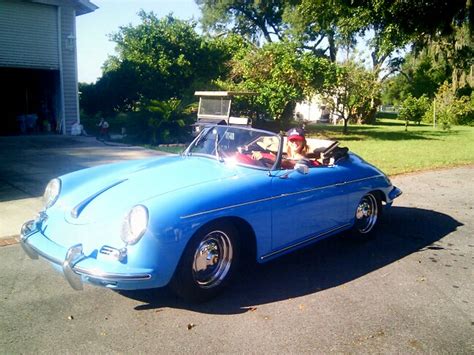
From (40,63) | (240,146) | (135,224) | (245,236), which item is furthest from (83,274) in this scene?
(40,63)

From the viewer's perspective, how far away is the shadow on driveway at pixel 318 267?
3420 mm

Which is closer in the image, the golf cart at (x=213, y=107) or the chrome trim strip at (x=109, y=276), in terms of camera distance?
the chrome trim strip at (x=109, y=276)

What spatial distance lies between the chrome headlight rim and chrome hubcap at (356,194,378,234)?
294cm

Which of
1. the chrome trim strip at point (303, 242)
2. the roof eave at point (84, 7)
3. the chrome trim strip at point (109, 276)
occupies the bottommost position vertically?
the chrome trim strip at point (303, 242)

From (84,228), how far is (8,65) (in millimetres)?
13680

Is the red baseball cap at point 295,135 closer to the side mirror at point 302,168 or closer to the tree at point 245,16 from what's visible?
the side mirror at point 302,168

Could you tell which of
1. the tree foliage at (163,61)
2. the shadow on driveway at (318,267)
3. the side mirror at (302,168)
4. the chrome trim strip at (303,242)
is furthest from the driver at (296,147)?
the tree foliage at (163,61)

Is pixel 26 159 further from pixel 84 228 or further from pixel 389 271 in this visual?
pixel 389 271

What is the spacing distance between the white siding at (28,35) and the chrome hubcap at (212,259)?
1402cm

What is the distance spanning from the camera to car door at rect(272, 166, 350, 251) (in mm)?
3725

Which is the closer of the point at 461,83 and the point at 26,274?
the point at 26,274

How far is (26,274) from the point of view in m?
3.81

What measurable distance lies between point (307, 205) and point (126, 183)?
174cm

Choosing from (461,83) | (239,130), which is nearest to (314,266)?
(239,130)
